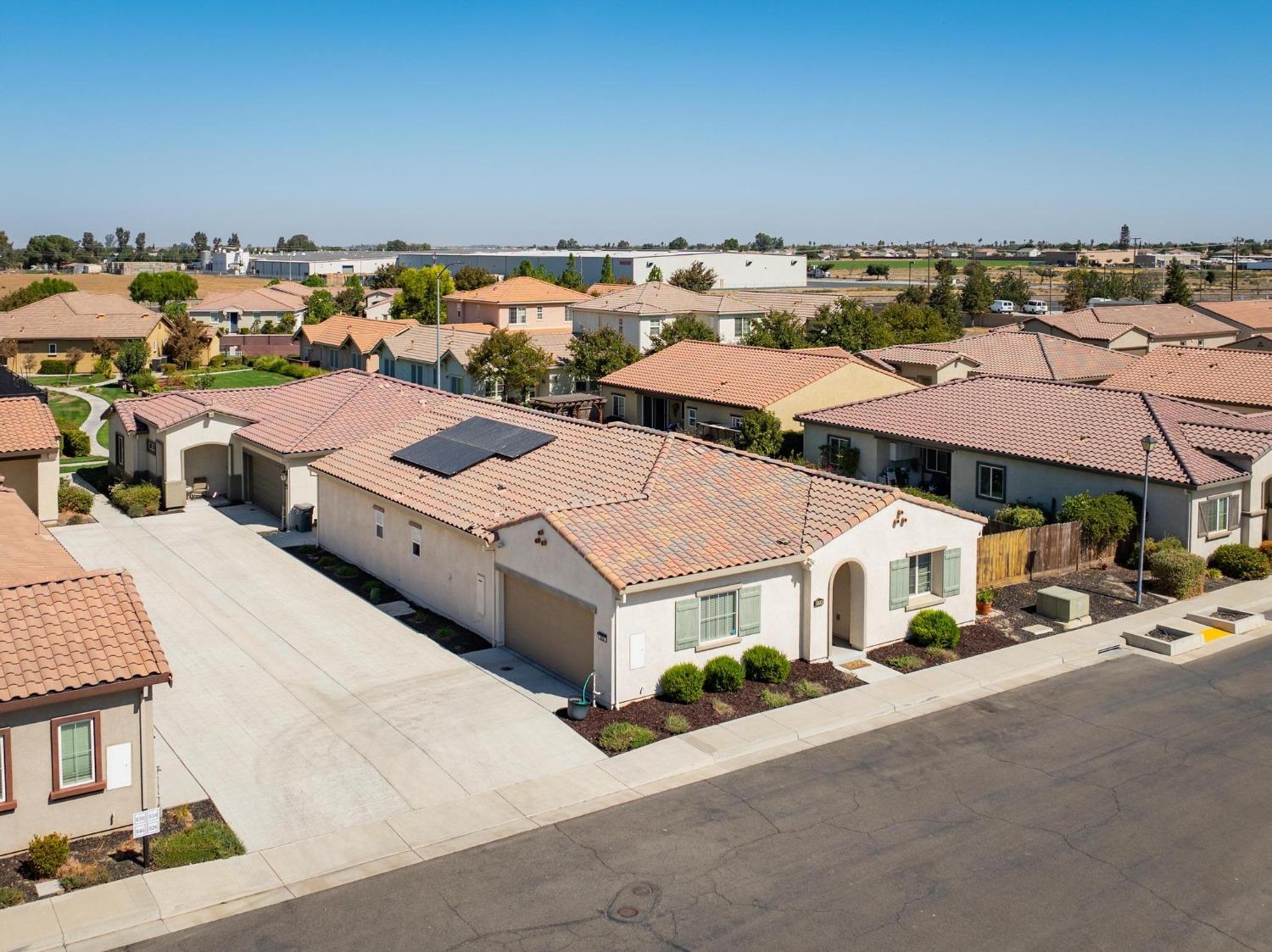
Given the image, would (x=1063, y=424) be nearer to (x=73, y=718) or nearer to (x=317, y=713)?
(x=317, y=713)

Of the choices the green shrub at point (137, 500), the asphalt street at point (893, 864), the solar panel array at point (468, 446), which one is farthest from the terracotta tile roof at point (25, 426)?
the asphalt street at point (893, 864)

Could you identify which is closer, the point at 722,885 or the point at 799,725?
the point at 722,885

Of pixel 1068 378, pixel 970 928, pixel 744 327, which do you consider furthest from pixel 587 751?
pixel 744 327

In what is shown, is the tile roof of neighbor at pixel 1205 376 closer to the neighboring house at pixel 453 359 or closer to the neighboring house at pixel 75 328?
the neighboring house at pixel 453 359

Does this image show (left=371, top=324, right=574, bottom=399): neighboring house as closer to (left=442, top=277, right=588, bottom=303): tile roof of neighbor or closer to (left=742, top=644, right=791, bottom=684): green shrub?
(left=442, top=277, right=588, bottom=303): tile roof of neighbor

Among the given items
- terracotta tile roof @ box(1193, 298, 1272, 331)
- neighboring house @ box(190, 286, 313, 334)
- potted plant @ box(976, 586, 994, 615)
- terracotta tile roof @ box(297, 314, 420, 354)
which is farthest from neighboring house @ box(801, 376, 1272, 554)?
neighboring house @ box(190, 286, 313, 334)

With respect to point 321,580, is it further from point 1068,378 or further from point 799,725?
point 1068,378
